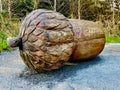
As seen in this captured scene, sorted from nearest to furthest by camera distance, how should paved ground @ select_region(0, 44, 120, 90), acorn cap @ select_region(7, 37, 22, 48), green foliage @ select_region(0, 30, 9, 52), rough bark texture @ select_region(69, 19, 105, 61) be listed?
paved ground @ select_region(0, 44, 120, 90) < acorn cap @ select_region(7, 37, 22, 48) < rough bark texture @ select_region(69, 19, 105, 61) < green foliage @ select_region(0, 30, 9, 52)

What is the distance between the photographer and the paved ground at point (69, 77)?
105 inches

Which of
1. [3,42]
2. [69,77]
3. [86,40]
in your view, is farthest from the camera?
[3,42]

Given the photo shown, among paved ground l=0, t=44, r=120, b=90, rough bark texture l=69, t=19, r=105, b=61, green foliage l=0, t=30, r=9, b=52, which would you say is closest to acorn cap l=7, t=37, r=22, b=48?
paved ground l=0, t=44, r=120, b=90

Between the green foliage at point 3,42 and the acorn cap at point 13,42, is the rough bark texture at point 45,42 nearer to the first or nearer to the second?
the acorn cap at point 13,42

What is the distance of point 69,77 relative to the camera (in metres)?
2.96

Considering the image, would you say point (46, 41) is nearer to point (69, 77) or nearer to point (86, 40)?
point (69, 77)

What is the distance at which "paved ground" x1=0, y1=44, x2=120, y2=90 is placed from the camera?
266cm

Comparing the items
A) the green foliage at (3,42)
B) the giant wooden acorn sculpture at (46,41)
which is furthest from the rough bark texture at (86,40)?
the green foliage at (3,42)

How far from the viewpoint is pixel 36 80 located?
287 cm

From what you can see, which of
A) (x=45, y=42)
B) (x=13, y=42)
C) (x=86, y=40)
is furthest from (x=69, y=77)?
(x=86, y=40)

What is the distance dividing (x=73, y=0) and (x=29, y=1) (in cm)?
167

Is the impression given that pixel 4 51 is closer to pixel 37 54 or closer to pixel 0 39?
pixel 0 39

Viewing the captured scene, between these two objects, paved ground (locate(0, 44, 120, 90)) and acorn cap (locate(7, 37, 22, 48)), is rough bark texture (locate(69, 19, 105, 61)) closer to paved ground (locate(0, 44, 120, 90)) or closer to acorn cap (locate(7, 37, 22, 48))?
paved ground (locate(0, 44, 120, 90))

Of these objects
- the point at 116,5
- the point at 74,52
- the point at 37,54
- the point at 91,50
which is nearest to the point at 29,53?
the point at 37,54
